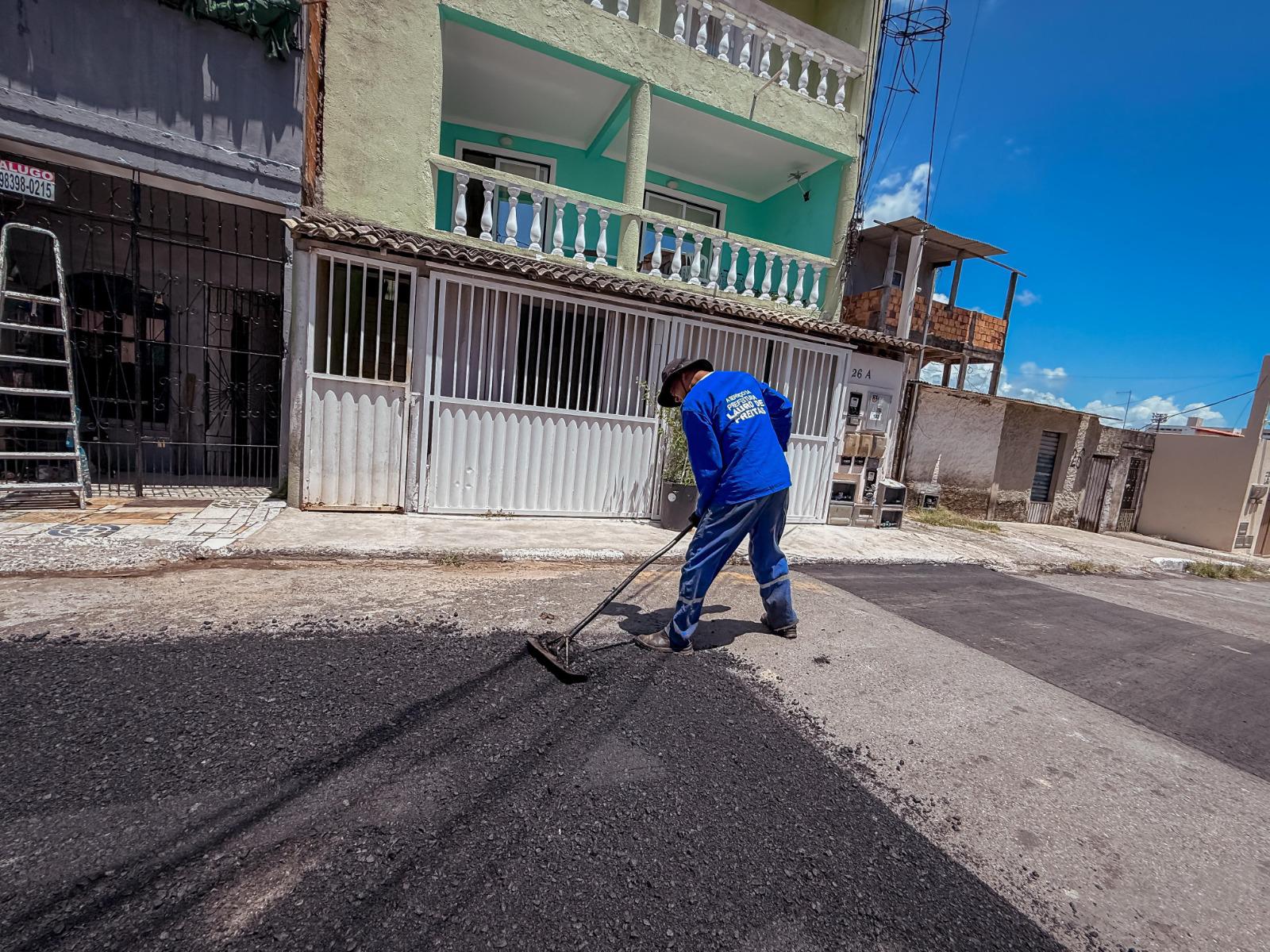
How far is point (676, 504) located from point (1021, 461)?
916cm

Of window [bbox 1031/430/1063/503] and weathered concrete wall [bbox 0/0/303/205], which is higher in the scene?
weathered concrete wall [bbox 0/0/303/205]

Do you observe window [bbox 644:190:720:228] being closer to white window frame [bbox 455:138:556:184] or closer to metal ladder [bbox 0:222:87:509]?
white window frame [bbox 455:138:556:184]

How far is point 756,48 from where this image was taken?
8039 millimetres

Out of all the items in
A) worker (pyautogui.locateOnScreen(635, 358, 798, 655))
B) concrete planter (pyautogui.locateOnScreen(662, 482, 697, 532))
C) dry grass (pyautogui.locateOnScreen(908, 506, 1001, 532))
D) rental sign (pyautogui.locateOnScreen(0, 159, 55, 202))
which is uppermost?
rental sign (pyautogui.locateOnScreen(0, 159, 55, 202))

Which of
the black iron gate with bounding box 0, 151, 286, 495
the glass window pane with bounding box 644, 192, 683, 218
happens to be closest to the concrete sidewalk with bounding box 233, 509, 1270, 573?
the black iron gate with bounding box 0, 151, 286, 495

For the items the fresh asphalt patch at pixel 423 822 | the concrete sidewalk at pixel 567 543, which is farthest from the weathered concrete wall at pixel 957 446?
the fresh asphalt patch at pixel 423 822

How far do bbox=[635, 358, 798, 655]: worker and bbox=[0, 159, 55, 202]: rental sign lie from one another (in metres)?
6.68

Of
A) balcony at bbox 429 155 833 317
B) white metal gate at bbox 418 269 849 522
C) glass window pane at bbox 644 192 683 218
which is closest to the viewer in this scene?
white metal gate at bbox 418 269 849 522

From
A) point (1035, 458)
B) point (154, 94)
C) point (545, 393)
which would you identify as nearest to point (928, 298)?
point (1035, 458)

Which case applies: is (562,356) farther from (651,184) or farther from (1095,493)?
(1095,493)

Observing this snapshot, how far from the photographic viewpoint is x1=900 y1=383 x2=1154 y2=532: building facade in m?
10.4

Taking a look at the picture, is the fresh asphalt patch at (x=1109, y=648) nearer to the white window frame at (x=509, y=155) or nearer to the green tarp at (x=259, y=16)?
the white window frame at (x=509, y=155)

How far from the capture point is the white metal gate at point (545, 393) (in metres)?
6.07

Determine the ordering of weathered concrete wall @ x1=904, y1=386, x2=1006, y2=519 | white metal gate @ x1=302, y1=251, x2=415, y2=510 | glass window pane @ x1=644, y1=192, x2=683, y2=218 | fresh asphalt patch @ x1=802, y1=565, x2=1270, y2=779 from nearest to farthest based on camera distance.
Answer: fresh asphalt patch @ x1=802, y1=565, x2=1270, y2=779 → white metal gate @ x1=302, y1=251, x2=415, y2=510 → glass window pane @ x1=644, y1=192, x2=683, y2=218 → weathered concrete wall @ x1=904, y1=386, x2=1006, y2=519
